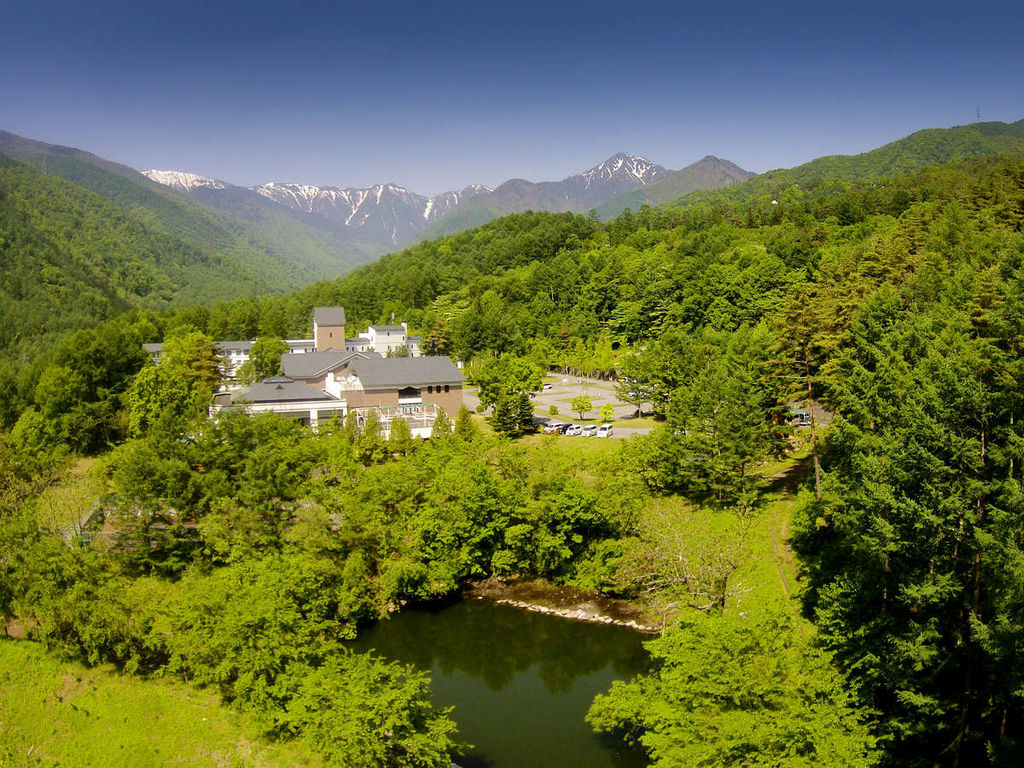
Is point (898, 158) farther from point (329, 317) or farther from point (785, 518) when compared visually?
point (785, 518)

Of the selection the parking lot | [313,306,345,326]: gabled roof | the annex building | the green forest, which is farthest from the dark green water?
[313,306,345,326]: gabled roof

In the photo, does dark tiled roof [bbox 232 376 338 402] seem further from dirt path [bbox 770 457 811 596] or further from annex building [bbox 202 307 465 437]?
dirt path [bbox 770 457 811 596]

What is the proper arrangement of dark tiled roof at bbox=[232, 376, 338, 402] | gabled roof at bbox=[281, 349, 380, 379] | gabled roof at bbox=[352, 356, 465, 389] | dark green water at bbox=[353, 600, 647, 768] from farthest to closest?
gabled roof at bbox=[281, 349, 380, 379] < gabled roof at bbox=[352, 356, 465, 389] < dark tiled roof at bbox=[232, 376, 338, 402] < dark green water at bbox=[353, 600, 647, 768]

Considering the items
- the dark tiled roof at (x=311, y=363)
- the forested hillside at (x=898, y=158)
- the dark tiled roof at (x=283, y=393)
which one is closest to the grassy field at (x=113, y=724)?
the dark tiled roof at (x=283, y=393)

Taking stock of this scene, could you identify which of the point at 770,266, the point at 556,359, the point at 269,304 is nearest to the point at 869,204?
the point at 770,266

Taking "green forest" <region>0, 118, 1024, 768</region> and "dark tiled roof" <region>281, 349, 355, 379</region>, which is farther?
"dark tiled roof" <region>281, 349, 355, 379</region>

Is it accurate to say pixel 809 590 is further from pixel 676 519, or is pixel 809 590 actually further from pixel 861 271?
pixel 861 271

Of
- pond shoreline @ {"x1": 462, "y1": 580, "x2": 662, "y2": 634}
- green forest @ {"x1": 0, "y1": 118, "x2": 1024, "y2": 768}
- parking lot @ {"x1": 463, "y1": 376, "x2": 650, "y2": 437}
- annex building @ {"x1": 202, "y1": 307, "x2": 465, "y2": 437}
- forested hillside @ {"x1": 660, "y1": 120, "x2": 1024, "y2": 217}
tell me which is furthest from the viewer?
forested hillside @ {"x1": 660, "y1": 120, "x2": 1024, "y2": 217}
